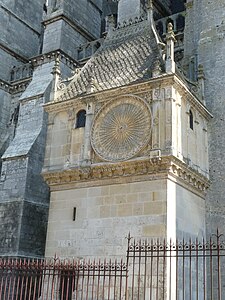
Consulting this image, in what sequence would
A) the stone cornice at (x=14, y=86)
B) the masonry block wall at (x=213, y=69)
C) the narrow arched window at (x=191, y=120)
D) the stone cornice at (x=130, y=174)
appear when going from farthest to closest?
the stone cornice at (x=14, y=86) → the masonry block wall at (x=213, y=69) → the narrow arched window at (x=191, y=120) → the stone cornice at (x=130, y=174)

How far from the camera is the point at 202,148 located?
1309cm

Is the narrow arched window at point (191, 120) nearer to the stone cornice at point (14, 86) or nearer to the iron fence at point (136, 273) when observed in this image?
the iron fence at point (136, 273)

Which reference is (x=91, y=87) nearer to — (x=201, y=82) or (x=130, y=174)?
(x=130, y=174)

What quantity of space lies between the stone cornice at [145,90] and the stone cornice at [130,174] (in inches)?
80.5

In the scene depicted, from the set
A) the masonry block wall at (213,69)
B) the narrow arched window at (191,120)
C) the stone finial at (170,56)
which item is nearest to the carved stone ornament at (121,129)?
the stone finial at (170,56)

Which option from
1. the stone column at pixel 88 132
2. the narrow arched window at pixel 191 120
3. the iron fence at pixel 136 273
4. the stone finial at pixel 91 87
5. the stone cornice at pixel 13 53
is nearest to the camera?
the iron fence at pixel 136 273

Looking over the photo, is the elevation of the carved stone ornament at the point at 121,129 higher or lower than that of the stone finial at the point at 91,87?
lower

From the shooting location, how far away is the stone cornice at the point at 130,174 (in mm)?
11086

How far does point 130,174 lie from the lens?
11586 millimetres

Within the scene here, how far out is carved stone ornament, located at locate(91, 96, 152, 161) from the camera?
1171 centimetres

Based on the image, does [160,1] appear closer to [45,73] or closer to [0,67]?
[45,73]

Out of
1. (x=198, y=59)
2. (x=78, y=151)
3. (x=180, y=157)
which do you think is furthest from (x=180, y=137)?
(x=198, y=59)

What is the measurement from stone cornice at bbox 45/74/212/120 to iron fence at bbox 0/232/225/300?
4103mm

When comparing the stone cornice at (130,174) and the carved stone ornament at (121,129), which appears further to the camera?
the carved stone ornament at (121,129)
